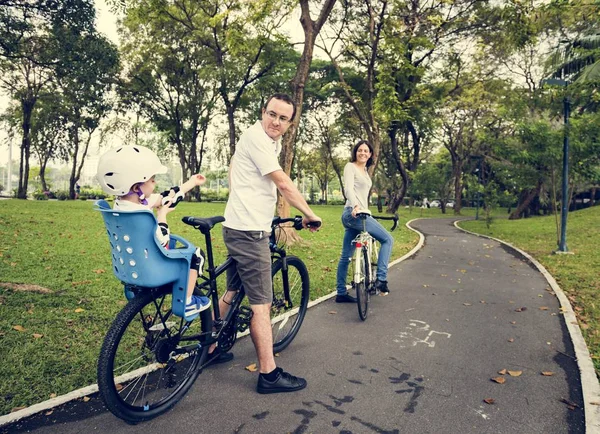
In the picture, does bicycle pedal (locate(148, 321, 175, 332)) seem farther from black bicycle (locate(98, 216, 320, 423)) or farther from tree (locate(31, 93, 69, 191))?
tree (locate(31, 93, 69, 191))

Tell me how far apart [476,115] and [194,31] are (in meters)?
20.1

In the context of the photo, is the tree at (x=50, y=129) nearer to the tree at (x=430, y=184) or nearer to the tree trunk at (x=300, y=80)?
the tree trunk at (x=300, y=80)

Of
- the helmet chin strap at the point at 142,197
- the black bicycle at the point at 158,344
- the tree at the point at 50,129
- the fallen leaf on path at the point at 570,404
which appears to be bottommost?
the fallen leaf on path at the point at 570,404

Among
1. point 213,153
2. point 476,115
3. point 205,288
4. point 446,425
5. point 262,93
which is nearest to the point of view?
point 446,425

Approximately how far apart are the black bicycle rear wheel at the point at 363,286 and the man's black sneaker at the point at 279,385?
6.09ft

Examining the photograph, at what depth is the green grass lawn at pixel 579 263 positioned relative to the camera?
5568 millimetres

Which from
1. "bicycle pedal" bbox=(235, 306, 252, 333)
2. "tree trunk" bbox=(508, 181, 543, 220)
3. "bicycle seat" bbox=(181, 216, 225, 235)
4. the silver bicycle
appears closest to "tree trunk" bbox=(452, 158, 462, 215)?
"tree trunk" bbox=(508, 181, 543, 220)

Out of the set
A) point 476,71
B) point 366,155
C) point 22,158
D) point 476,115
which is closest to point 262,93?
point 476,71

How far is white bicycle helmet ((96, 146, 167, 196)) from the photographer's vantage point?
8.80 feet

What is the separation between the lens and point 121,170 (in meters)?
2.69

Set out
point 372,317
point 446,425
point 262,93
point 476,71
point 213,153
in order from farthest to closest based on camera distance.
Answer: point 213,153 → point 262,93 → point 476,71 → point 372,317 → point 446,425

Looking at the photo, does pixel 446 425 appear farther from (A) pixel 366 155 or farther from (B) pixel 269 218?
(A) pixel 366 155

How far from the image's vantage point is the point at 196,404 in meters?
3.12

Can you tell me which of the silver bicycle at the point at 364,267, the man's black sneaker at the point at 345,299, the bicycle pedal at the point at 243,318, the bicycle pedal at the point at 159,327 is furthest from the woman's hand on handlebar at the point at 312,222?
the man's black sneaker at the point at 345,299
